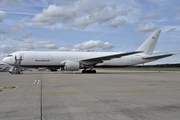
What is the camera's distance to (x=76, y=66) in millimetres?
28609

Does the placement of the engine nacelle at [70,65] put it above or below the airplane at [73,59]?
below

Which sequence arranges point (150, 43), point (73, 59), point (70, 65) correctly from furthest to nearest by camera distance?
1. point (150, 43)
2. point (73, 59)
3. point (70, 65)

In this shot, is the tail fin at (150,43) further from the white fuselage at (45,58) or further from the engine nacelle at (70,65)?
the engine nacelle at (70,65)

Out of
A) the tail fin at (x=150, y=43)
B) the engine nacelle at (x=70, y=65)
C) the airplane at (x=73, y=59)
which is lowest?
the engine nacelle at (x=70, y=65)

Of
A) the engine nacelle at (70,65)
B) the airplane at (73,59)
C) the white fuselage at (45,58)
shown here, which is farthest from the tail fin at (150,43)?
the engine nacelle at (70,65)

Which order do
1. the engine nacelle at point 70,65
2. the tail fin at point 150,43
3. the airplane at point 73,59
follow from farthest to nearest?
the tail fin at point 150,43 → the airplane at point 73,59 → the engine nacelle at point 70,65

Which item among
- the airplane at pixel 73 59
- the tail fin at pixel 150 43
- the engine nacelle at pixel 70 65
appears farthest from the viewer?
the tail fin at pixel 150 43

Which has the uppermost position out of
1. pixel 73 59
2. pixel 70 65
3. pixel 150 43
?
pixel 150 43

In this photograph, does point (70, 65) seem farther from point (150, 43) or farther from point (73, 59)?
point (150, 43)

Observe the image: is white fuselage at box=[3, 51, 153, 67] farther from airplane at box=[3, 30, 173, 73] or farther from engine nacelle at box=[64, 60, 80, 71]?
engine nacelle at box=[64, 60, 80, 71]

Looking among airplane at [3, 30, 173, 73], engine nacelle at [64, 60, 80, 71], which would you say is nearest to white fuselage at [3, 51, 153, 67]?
airplane at [3, 30, 173, 73]

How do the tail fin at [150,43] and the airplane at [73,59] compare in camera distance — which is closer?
the airplane at [73,59]

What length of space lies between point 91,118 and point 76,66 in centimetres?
2393

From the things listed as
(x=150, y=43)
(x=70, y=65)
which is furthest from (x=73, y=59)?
(x=150, y=43)
